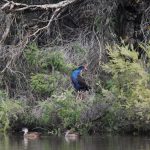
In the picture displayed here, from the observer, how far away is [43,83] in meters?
24.6

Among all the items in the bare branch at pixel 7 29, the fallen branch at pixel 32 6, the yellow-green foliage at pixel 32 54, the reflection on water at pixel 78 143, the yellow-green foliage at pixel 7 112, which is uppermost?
the fallen branch at pixel 32 6

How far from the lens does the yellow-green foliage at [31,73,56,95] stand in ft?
80.2

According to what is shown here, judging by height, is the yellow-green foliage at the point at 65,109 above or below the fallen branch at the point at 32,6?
below

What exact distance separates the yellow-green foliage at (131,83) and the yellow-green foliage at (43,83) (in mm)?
2866

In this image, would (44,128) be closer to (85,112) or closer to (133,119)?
(85,112)

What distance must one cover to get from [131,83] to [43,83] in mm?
4028

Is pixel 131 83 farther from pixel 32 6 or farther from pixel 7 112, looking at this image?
pixel 32 6

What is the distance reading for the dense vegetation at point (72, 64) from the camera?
72.2 ft

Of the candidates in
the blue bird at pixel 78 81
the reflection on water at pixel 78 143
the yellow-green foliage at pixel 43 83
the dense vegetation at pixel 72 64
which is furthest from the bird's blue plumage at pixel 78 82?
the reflection on water at pixel 78 143

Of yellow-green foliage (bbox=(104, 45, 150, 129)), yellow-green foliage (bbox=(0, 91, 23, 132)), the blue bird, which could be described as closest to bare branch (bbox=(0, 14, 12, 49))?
yellow-green foliage (bbox=(0, 91, 23, 132))

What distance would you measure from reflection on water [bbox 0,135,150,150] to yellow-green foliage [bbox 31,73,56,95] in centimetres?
261

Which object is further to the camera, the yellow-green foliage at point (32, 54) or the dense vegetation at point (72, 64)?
the yellow-green foliage at point (32, 54)

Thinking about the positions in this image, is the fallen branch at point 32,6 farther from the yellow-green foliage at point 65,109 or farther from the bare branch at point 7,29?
the yellow-green foliage at point 65,109

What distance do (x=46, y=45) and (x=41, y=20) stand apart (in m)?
0.87
